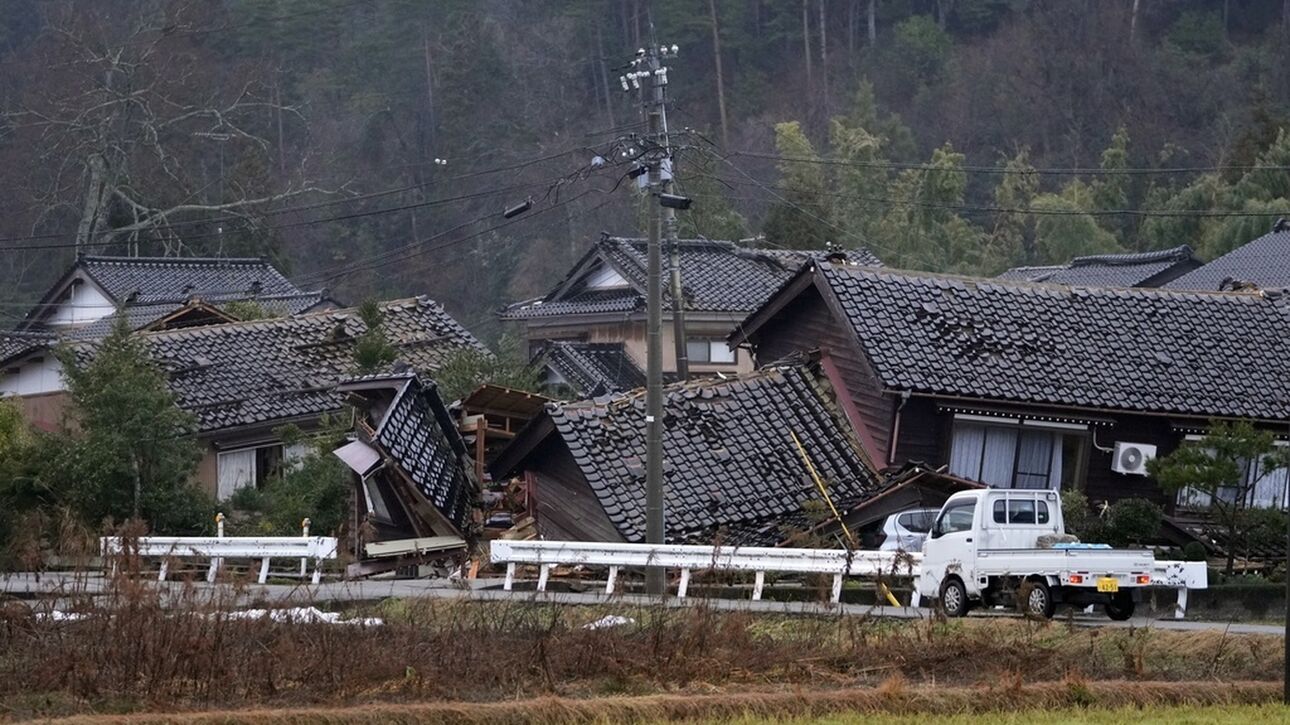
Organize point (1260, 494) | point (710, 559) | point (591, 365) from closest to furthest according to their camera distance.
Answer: point (710, 559), point (1260, 494), point (591, 365)

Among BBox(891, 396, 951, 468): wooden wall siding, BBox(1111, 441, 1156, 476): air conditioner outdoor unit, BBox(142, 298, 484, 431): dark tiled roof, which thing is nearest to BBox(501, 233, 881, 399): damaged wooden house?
BBox(142, 298, 484, 431): dark tiled roof

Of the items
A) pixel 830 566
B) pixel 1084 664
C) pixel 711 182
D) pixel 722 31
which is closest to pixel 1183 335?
pixel 830 566

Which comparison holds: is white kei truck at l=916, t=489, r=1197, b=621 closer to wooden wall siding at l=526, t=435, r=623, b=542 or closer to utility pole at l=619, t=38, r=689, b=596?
utility pole at l=619, t=38, r=689, b=596

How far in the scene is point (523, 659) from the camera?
14516mm

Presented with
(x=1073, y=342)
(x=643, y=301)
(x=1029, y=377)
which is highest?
(x=643, y=301)

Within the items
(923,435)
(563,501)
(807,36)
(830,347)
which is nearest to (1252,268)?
(830,347)

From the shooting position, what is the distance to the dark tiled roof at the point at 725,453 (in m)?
26.0

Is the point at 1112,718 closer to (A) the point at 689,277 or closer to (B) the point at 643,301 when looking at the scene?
(A) the point at 689,277

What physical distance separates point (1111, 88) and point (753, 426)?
47642 millimetres

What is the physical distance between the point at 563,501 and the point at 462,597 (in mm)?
7711

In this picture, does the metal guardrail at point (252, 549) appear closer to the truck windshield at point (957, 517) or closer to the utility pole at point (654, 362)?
the utility pole at point (654, 362)

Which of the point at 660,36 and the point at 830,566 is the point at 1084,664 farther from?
the point at 660,36

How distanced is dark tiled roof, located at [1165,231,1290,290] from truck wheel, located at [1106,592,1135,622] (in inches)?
1021

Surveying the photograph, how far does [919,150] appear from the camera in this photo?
231 feet
